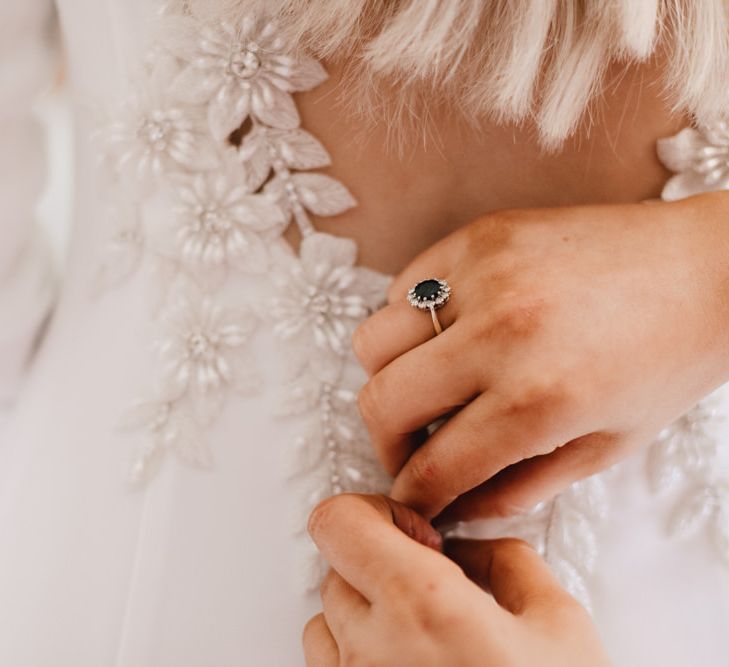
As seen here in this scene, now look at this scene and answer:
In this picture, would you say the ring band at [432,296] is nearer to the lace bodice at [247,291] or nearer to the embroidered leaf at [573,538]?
the lace bodice at [247,291]

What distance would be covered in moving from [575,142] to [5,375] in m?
0.65

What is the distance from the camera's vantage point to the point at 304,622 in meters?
0.66

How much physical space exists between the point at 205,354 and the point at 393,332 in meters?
0.20

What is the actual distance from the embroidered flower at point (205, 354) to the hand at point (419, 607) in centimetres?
19

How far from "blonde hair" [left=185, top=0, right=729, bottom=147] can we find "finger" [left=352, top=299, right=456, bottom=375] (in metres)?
0.18

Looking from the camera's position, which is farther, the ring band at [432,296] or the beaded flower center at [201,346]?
the beaded flower center at [201,346]

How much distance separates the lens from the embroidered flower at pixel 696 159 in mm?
679

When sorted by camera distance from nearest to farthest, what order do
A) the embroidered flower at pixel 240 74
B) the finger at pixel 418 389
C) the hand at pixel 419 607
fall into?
the hand at pixel 419 607 → the finger at pixel 418 389 → the embroidered flower at pixel 240 74

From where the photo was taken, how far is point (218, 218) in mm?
704

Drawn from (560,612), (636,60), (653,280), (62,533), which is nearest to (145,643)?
(62,533)

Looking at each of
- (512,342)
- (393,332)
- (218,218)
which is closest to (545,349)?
(512,342)

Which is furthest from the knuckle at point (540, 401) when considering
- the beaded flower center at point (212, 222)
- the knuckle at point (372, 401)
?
the beaded flower center at point (212, 222)

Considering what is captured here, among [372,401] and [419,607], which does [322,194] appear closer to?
[372,401]

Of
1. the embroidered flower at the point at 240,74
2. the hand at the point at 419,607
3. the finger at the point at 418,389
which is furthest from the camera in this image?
the embroidered flower at the point at 240,74
